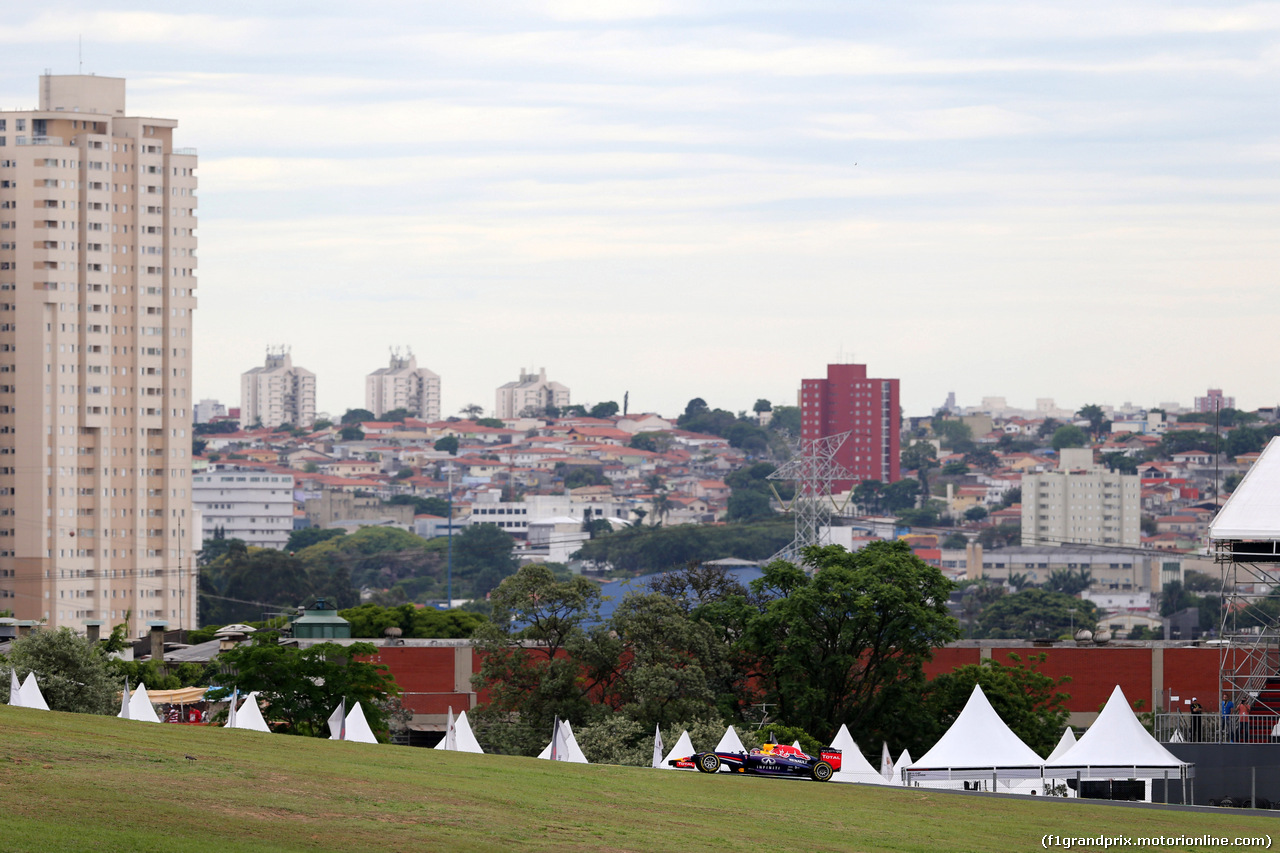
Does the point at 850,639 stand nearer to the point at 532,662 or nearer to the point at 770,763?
the point at 532,662

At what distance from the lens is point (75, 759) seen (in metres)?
26.8

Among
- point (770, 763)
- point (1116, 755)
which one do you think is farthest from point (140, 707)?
point (1116, 755)

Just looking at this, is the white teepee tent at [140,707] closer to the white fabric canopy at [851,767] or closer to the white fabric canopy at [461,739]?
the white fabric canopy at [461,739]

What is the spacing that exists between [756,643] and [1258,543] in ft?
50.9

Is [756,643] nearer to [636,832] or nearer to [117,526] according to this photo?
[636,832]

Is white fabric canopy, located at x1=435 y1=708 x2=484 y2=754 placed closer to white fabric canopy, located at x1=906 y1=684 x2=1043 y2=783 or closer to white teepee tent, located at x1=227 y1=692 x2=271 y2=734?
white teepee tent, located at x1=227 y1=692 x2=271 y2=734

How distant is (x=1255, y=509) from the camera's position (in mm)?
50500

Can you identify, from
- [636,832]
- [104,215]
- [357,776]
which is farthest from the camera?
[104,215]

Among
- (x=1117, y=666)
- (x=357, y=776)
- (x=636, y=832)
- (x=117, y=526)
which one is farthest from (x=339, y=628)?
(x=117, y=526)

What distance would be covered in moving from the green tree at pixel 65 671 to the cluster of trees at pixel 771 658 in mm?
11015

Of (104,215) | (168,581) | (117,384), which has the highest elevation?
(104,215)

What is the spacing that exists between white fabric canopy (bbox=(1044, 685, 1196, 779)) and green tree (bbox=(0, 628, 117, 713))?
25.2m

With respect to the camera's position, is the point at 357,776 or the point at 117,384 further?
the point at 117,384

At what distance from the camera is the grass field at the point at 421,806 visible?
2286cm
